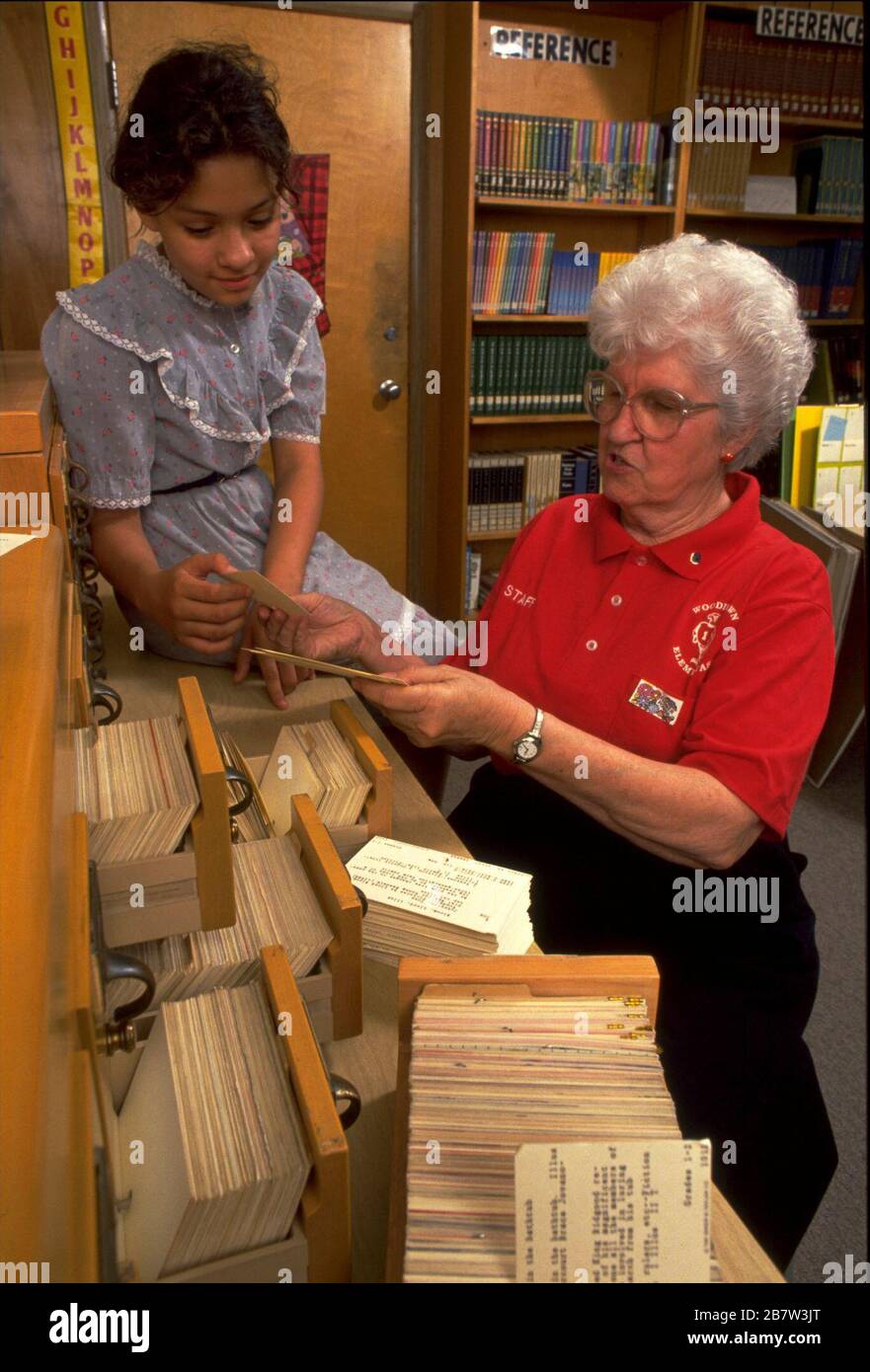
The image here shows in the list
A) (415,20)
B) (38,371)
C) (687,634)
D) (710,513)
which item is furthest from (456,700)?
(415,20)

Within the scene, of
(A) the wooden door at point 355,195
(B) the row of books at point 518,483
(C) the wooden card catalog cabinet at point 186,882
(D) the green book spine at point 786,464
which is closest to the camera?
(C) the wooden card catalog cabinet at point 186,882

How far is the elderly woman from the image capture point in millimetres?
1273

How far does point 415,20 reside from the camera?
11.2 ft

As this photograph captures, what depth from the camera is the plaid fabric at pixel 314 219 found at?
3.43 metres

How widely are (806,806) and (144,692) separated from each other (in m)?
2.30

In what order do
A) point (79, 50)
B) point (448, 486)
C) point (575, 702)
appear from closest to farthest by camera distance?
point (575, 702), point (79, 50), point (448, 486)

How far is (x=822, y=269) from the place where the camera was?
404 cm

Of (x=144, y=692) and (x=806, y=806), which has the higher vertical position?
(x=144, y=692)

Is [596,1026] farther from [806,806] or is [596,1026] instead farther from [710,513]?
[806,806]

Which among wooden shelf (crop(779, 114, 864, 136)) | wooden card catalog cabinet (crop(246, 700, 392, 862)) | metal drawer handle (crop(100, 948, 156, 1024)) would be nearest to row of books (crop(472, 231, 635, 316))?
wooden shelf (crop(779, 114, 864, 136))

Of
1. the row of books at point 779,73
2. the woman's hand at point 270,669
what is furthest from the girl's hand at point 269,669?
the row of books at point 779,73

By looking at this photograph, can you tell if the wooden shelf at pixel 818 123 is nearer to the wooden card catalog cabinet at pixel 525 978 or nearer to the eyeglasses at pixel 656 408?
the eyeglasses at pixel 656 408

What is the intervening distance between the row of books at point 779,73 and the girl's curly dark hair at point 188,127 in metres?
2.75

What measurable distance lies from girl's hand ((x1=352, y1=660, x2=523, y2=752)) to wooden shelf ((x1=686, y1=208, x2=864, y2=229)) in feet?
10.2
